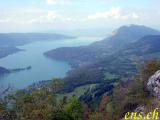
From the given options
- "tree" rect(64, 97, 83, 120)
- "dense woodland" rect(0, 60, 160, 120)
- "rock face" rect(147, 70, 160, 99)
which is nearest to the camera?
"rock face" rect(147, 70, 160, 99)

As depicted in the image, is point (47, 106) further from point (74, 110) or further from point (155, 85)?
point (155, 85)

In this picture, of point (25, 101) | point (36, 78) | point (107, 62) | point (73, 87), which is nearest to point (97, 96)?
point (73, 87)

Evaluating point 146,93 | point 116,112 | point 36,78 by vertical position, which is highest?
point 146,93

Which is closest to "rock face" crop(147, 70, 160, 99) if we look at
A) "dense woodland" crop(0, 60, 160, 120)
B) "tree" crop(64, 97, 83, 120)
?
"dense woodland" crop(0, 60, 160, 120)

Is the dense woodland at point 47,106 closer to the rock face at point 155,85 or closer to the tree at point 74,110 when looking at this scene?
the tree at point 74,110

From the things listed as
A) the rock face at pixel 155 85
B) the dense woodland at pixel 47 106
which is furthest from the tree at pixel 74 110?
the rock face at pixel 155 85

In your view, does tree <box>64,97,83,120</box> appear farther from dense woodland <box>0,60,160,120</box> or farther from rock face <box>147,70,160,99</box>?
rock face <box>147,70,160,99</box>

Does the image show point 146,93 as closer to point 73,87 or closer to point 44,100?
point 44,100

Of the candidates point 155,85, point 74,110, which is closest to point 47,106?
point 74,110

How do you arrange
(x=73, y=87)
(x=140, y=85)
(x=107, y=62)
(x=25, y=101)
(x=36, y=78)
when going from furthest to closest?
(x=107, y=62)
(x=36, y=78)
(x=73, y=87)
(x=140, y=85)
(x=25, y=101)

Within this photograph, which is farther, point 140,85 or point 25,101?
point 140,85

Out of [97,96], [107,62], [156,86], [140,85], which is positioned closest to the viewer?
[156,86]
